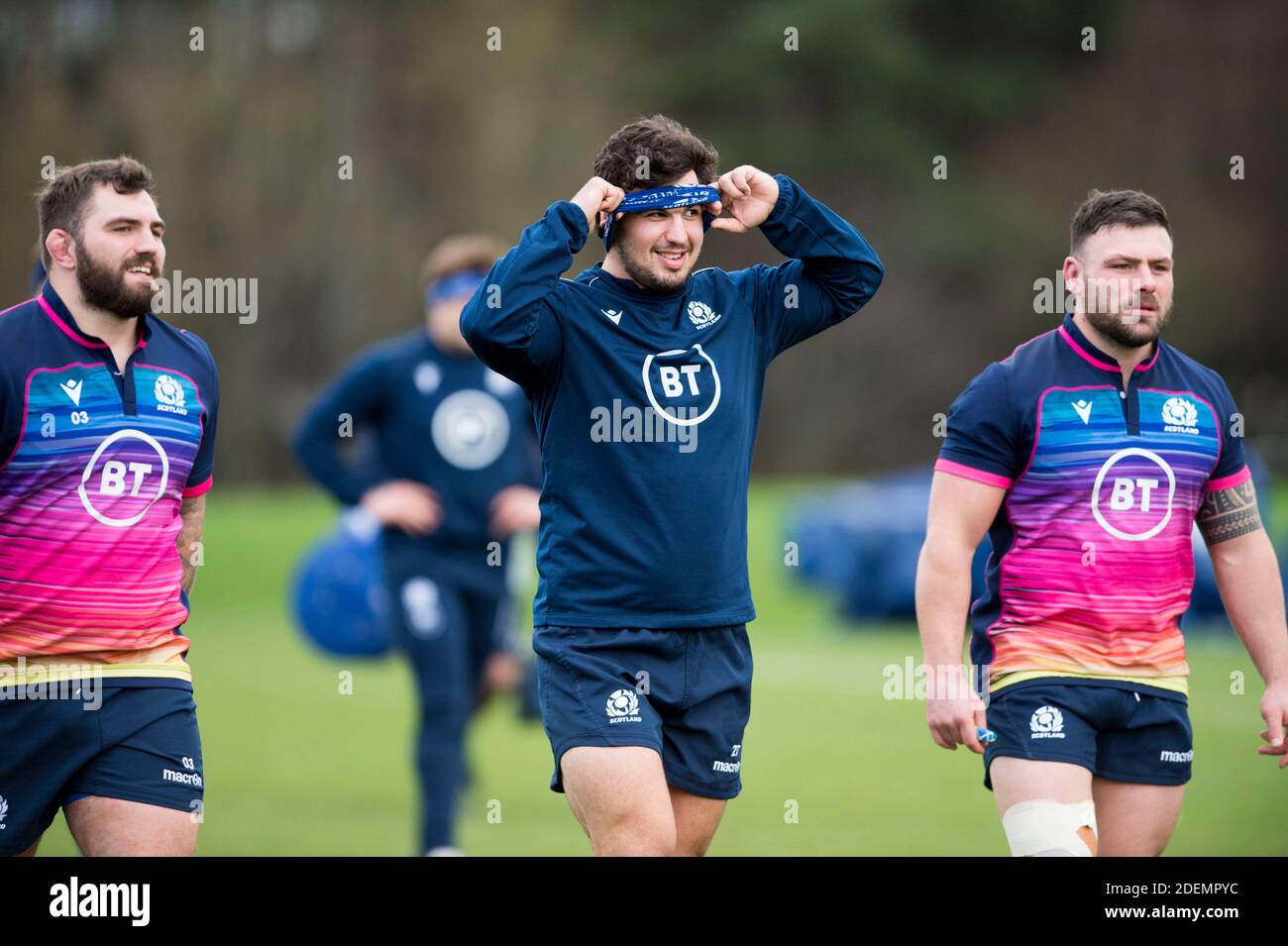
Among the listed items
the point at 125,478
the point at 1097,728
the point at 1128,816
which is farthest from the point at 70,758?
the point at 1128,816

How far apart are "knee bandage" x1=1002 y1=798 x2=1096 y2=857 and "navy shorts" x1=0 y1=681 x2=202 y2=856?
91.2 inches

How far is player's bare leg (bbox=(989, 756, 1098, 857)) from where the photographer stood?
457 centimetres

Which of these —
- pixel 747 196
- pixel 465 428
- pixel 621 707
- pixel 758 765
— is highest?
pixel 747 196

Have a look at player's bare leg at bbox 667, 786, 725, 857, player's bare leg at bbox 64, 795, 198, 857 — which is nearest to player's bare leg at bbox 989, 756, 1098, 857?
player's bare leg at bbox 667, 786, 725, 857

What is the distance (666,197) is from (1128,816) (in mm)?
2243

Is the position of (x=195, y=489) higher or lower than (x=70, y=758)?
higher

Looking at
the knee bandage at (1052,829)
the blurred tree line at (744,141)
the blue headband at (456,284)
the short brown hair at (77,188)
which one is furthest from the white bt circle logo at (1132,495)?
the blurred tree line at (744,141)

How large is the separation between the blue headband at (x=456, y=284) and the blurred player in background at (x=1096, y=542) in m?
3.49

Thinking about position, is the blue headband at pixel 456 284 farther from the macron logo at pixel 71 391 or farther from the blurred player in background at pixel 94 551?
the macron logo at pixel 71 391

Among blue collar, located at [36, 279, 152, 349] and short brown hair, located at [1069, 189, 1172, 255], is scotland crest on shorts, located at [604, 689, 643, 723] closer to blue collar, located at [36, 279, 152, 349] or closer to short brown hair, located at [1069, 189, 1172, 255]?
blue collar, located at [36, 279, 152, 349]

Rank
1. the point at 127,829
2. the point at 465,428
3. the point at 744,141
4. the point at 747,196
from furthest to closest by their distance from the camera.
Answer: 1. the point at 744,141
2. the point at 465,428
3. the point at 747,196
4. the point at 127,829

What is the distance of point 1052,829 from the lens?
15.0ft

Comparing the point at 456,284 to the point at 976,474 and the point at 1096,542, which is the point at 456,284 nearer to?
the point at 976,474

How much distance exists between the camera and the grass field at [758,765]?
8258 millimetres
